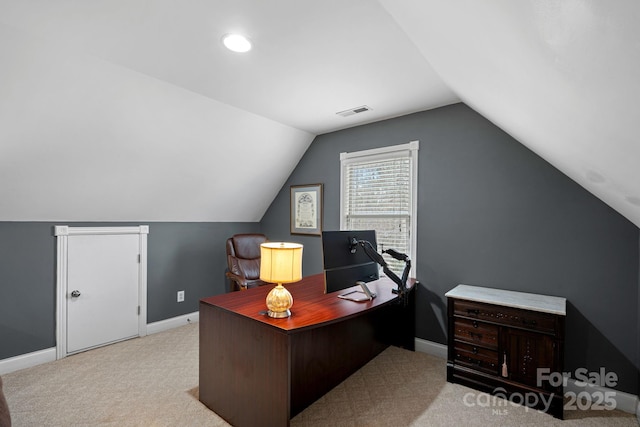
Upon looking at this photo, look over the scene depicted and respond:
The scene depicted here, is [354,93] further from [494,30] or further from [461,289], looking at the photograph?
[461,289]

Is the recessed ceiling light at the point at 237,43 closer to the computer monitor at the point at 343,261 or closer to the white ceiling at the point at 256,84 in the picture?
the white ceiling at the point at 256,84

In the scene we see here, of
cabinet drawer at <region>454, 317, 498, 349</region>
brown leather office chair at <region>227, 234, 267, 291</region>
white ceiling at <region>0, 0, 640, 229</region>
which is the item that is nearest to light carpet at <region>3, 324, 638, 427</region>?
cabinet drawer at <region>454, 317, 498, 349</region>

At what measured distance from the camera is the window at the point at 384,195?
10.6 feet

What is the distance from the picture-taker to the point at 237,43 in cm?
194

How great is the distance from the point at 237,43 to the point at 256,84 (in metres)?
0.61

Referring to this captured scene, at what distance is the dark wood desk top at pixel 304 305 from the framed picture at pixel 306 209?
4.69 ft

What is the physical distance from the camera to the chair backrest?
12.4ft

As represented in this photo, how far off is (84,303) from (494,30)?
3.87 meters

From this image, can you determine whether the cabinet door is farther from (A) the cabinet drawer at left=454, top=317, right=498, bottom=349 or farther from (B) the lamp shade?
(B) the lamp shade

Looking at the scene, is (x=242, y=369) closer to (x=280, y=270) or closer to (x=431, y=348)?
(x=280, y=270)

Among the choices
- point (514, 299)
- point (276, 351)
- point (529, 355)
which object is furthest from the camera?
point (514, 299)

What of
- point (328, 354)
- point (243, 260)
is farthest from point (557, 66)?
point (243, 260)

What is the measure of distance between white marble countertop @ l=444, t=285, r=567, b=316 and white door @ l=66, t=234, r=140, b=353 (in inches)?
129

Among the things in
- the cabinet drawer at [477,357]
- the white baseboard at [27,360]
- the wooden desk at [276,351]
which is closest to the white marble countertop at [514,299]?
the cabinet drawer at [477,357]
